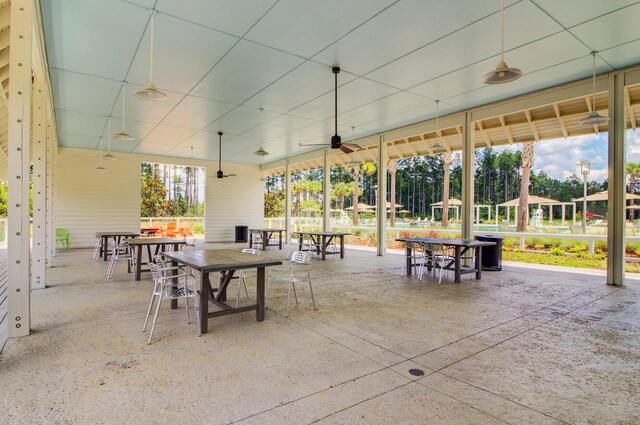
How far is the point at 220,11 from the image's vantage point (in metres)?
3.95

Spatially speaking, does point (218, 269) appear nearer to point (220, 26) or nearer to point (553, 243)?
point (220, 26)

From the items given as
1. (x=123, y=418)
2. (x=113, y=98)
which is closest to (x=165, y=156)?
(x=113, y=98)

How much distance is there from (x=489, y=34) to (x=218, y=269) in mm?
4476

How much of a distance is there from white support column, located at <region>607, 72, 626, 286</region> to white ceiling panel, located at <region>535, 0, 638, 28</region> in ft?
7.85

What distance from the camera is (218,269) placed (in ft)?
11.6

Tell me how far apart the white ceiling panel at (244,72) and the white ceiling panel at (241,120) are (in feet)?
2.71

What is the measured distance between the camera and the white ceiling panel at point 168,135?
9414 millimetres

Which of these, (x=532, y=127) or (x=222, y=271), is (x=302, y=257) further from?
(x=532, y=127)

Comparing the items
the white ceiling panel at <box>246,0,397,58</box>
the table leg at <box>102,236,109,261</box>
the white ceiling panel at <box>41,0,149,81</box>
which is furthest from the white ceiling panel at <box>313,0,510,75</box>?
the table leg at <box>102,236,109,261</box>

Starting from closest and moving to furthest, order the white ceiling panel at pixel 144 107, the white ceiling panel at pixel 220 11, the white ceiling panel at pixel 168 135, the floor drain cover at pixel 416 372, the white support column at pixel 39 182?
1. the floor drain cover at pixel 416 372
2. the white ceiling panel at pixel 220 11
3. the white support column at pixel 39 182
4. the white ceiling panel at pixel 144 107
5. the white ceiling panel at pixel 168 135

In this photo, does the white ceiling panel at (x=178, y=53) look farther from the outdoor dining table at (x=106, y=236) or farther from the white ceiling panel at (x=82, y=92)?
the outdoor dining table at (x=106, y=236)

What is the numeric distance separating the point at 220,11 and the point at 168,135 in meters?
6.98

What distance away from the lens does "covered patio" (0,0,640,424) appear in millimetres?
2297

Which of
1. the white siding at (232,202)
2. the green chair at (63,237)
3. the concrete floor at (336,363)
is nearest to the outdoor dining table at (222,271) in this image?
the concrete floor at (336,363)
